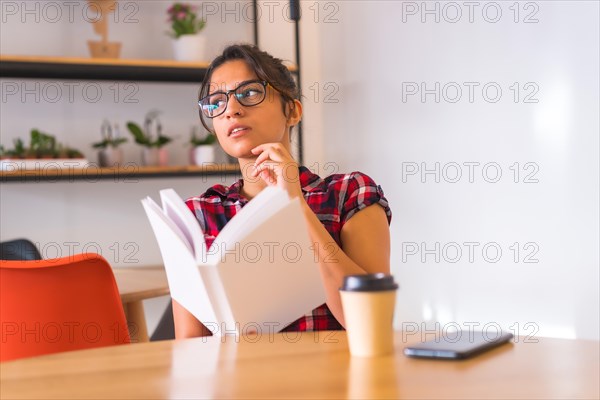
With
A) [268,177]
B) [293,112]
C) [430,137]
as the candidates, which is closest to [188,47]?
[430,137]

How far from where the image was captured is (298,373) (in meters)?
1.04

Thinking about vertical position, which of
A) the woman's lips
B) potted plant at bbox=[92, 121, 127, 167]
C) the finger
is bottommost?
the finger

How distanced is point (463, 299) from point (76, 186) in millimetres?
1842

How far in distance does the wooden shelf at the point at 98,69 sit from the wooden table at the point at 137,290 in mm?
1044

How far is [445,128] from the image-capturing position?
3.21 m

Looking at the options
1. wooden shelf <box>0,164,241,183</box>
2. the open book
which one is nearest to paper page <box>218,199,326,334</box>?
the open book

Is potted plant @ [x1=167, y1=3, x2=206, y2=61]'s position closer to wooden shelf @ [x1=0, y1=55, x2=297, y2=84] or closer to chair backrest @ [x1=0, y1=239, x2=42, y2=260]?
wooden shelf @ [x1=0, y1=55, x2=297, y2=84]

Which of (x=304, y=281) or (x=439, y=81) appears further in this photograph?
(x=439, y=81)

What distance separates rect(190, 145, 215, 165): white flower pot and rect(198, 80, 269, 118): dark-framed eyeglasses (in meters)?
2.09

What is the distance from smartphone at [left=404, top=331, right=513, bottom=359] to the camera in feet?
3.58

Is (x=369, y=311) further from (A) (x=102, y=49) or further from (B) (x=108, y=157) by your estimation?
(A) (x=102, y=49)

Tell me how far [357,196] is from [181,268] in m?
0.51

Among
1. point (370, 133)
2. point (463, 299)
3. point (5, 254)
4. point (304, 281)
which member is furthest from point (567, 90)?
point (5, 254)

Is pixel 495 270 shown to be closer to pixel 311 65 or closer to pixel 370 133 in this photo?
pixel 370 133
